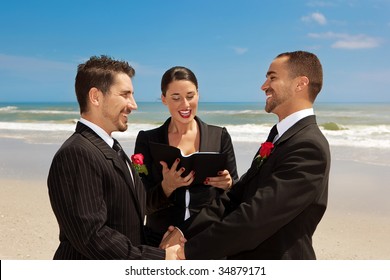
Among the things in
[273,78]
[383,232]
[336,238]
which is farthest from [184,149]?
[383,232]

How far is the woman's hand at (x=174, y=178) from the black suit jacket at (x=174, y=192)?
0.15 metres

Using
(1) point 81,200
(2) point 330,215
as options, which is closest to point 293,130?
(1) point 81,200

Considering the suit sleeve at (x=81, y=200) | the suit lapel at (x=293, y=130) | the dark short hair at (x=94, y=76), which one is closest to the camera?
the suit sleeve at (x=81, y=200)

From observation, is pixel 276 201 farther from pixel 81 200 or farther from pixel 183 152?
pixel 183 152

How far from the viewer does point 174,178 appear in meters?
3.23

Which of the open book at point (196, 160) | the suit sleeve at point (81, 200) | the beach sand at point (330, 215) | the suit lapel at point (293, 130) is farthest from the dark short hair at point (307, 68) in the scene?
the beach sand at point (330, 215)

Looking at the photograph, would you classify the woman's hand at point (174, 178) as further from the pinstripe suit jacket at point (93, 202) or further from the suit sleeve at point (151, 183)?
the pinstripe suit jacket at point (93, 202)

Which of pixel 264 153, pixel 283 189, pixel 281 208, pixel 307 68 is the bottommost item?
pixel 281 208

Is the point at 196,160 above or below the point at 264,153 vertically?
below

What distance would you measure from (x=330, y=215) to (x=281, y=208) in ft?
18.0

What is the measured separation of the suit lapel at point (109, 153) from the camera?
2.34 meters

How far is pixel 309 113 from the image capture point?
8.70 ft

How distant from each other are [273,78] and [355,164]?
978 centimetres
